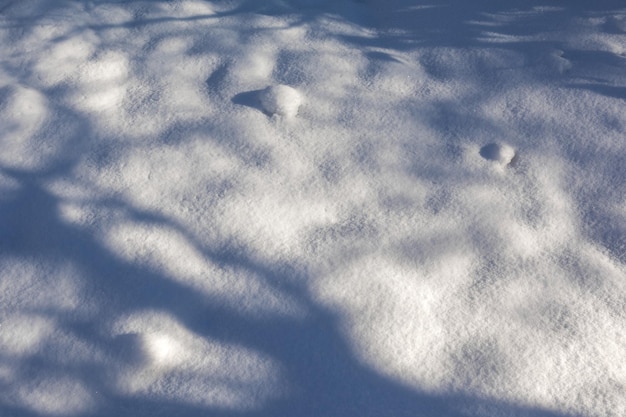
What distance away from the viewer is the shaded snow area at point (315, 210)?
2.03 m

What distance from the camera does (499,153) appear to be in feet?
8.88

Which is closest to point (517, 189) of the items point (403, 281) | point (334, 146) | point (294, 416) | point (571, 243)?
point (571, 243)

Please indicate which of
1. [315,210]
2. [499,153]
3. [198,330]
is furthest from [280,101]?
[198,330]

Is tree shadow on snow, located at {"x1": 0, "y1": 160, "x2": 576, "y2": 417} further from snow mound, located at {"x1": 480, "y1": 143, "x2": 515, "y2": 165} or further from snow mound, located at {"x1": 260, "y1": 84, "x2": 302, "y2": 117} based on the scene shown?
snow mound, located at {"x1": 480, "y1": 143, "x2": 515, "y2": 165}

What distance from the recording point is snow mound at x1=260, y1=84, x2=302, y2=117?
9.74ft

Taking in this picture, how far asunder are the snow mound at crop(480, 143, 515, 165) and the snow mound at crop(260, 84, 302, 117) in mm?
1165

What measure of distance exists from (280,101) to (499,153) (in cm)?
134

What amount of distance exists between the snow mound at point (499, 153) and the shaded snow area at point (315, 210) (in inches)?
0.5

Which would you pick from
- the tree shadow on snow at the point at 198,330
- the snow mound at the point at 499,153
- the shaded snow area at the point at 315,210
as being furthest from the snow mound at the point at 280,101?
the snow mound at the point at 499,153

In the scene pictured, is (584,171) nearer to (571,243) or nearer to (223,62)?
(571,243)

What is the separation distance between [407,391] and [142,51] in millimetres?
2848

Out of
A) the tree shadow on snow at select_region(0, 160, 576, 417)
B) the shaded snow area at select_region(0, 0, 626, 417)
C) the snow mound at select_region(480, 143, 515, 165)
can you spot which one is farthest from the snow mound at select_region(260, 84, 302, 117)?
the snow mound at select_region(480, 143, 515, 165)

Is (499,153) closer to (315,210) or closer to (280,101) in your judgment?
(315,210)

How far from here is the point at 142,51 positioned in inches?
133
